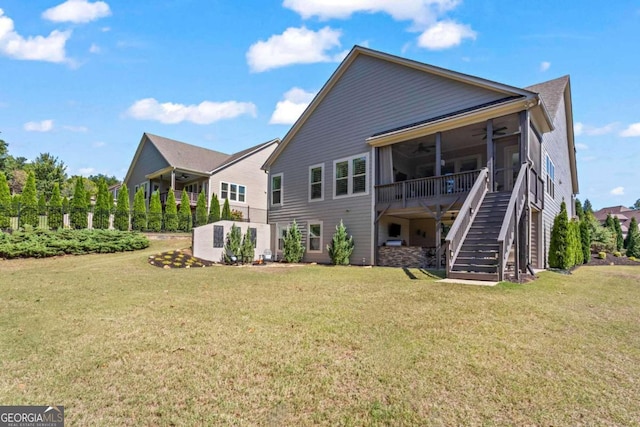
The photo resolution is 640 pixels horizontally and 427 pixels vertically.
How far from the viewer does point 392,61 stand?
45.2ft

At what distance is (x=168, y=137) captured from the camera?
99.1ft

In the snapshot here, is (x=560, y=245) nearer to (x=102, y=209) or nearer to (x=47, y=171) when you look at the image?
(x=102, y=209)

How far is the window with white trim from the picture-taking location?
1450 cm

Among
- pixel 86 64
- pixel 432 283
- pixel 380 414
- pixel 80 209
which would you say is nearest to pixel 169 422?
pixel 380 414

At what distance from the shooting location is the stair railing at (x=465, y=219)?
8.50 meters

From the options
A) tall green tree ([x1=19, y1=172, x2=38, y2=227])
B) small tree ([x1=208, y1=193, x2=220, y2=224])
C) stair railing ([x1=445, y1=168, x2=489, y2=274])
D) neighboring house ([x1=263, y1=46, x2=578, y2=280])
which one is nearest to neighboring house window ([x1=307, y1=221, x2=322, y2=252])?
neighboring house ([x1=263, y1=46, x2=578, y2=280])

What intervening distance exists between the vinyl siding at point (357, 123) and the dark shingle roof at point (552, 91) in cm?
561

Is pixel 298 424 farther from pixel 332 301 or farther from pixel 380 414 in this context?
pixel 332 301

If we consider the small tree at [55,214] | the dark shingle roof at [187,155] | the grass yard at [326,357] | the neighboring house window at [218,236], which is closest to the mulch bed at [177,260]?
the neighboring house window at [218,236]

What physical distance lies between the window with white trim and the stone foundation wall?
6.61 meters

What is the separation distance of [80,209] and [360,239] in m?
17.6

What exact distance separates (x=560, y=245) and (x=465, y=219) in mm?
6323

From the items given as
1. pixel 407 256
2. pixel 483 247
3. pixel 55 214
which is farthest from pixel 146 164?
pixel 483 247

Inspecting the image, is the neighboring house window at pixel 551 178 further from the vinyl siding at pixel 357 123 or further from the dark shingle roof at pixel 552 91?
the vinyl siding at pixel 357 123
